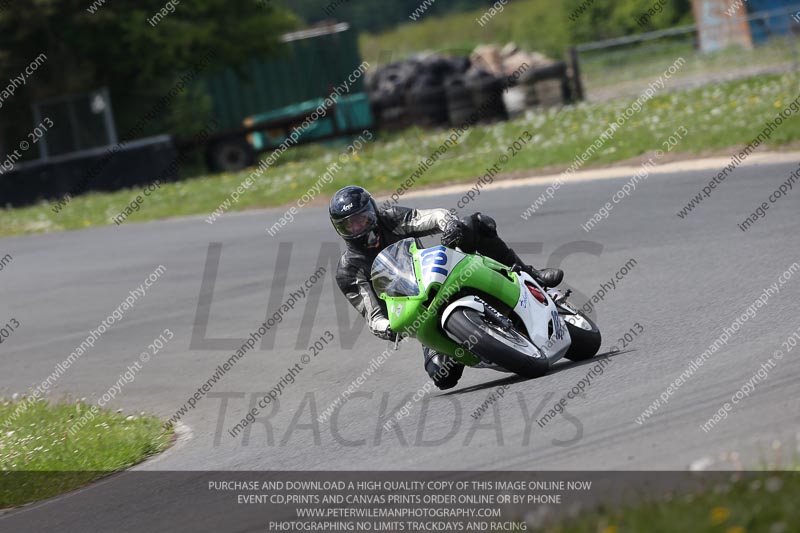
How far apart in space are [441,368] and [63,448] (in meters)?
Answer: 2.93

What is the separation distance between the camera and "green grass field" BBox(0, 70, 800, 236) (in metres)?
19.6

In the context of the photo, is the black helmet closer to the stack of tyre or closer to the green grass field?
the green grass field

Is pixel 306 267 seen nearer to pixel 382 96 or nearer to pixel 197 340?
pixel 197 340

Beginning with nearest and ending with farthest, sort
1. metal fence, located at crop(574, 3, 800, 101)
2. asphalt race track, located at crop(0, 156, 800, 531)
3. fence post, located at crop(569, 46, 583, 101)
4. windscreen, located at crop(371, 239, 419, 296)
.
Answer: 1. asphalt race track, located at crop(0, 156, 800, 531)
2. windscreen, located at crop(371, 239, 419, 296)
3. metal fence, located at crop(574, 3, 800, 101)
4. fence post, located at crop(569, 46, 583, 101)

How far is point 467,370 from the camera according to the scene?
9.53 meters

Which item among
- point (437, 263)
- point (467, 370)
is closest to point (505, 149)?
point (467, 370)

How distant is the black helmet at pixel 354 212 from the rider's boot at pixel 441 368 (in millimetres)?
990

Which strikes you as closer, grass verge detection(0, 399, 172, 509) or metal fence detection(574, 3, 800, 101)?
grass verge detection(0, 399, 172, 509)

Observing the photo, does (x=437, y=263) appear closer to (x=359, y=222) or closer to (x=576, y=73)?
(x=359, y=222)

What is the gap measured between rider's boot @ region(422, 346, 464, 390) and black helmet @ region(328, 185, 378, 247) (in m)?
0.99

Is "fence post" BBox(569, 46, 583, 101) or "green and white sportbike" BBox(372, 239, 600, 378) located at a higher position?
"green and white sportbike" BBox(372, 239, 600, 378)

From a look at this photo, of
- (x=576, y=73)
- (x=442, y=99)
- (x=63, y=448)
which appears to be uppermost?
(x=63, y=448)

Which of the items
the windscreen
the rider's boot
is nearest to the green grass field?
the rider's boot

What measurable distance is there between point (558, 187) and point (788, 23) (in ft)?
35.2
